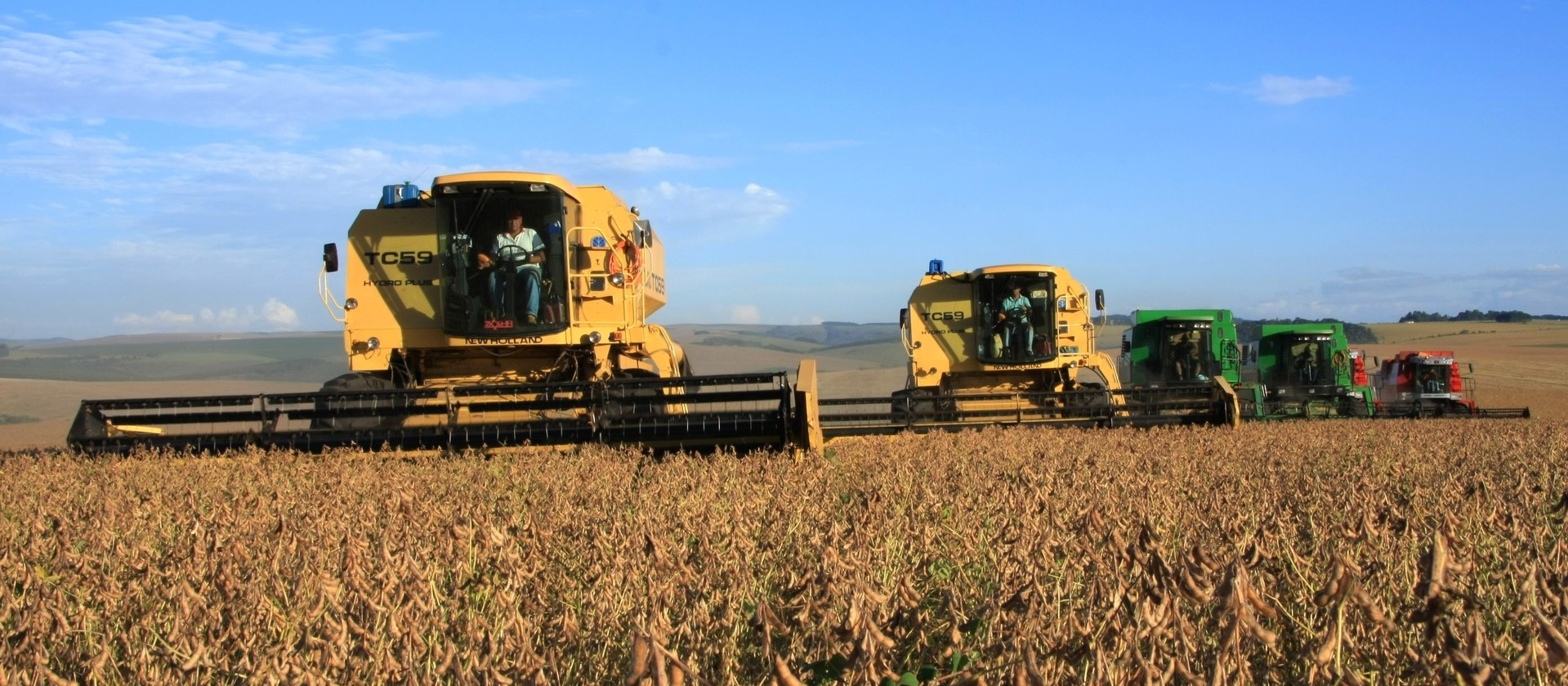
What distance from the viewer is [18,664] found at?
2465 millimetres

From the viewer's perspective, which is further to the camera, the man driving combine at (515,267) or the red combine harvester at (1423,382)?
the red combine harvester at (1423,382)

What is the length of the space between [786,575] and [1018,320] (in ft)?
39.7

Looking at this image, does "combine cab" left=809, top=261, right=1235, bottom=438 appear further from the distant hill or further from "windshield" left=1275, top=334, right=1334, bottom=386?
the distant hill

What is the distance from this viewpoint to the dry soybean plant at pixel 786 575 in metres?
1.99

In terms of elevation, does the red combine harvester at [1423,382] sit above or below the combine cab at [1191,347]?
below

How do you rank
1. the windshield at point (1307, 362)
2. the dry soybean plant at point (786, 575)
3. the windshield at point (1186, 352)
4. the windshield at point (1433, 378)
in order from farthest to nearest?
1. the windshield at point (1433, 378)
2. the windshield at point (1307, 362)
3. the windshield at point (1186, 352)
4. the dry soybean plant at point (786, 575)

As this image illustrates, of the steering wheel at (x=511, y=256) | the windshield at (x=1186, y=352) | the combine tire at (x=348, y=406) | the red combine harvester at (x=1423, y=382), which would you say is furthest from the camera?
the red combine harvester at (x=1423, y=382)

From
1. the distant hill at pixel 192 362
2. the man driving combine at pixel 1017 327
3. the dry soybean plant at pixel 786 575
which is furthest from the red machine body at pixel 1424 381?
the distant hill at pixel 192 362

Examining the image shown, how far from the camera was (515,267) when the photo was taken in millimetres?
9352

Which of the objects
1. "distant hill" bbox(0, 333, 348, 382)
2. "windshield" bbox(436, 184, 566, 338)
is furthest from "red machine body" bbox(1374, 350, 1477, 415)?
"distant hill" bbox(0, 333, 348, 382)

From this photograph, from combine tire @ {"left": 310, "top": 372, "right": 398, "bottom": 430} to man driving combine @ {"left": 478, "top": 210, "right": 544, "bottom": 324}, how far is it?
1.01 m

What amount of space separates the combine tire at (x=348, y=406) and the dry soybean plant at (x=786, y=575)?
4.91 ft

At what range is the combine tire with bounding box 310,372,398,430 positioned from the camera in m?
7.89

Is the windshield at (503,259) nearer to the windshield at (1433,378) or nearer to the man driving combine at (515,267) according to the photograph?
the man driving combine at (515,267)
